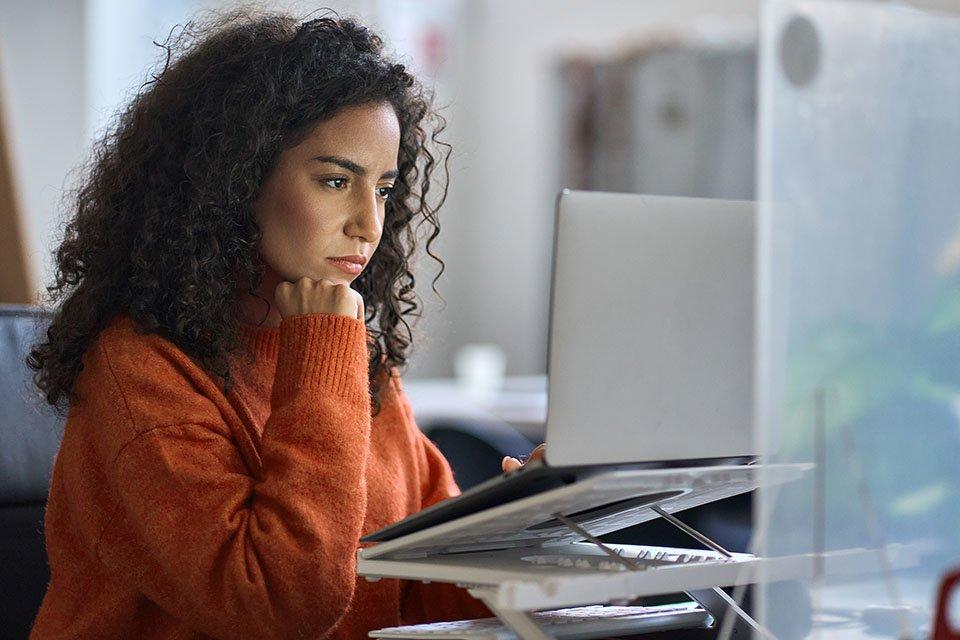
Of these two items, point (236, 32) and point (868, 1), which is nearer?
point (868, 1)

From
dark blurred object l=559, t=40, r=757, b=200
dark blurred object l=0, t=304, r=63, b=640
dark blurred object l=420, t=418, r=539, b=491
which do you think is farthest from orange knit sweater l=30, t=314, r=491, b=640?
dark blurred object l=559, t=40, r=757, b=200

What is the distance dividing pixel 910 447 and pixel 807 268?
13 cm

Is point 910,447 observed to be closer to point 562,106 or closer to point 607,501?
point 607,501

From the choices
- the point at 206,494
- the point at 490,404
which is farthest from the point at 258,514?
the point at 490,404

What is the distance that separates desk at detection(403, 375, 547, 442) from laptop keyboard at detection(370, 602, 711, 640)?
4.48ft

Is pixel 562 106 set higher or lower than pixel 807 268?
higher

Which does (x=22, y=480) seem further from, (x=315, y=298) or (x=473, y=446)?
(x=473, y=446)

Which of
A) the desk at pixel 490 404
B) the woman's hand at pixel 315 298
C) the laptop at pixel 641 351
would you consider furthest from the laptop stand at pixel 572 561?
the desk at pixel 490 404

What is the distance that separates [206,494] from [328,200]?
30 cm

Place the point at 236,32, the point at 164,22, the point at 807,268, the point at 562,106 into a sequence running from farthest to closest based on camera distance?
the point at 562,106
the point at 164,22
the point at 236,32
the point at 807,268

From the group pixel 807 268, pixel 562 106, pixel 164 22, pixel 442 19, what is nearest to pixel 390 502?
pixel 807 268

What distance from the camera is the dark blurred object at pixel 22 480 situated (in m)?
1.31

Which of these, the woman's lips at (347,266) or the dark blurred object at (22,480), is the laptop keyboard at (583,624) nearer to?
the woman's lips at (347,266)

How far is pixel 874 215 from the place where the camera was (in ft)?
2.43
